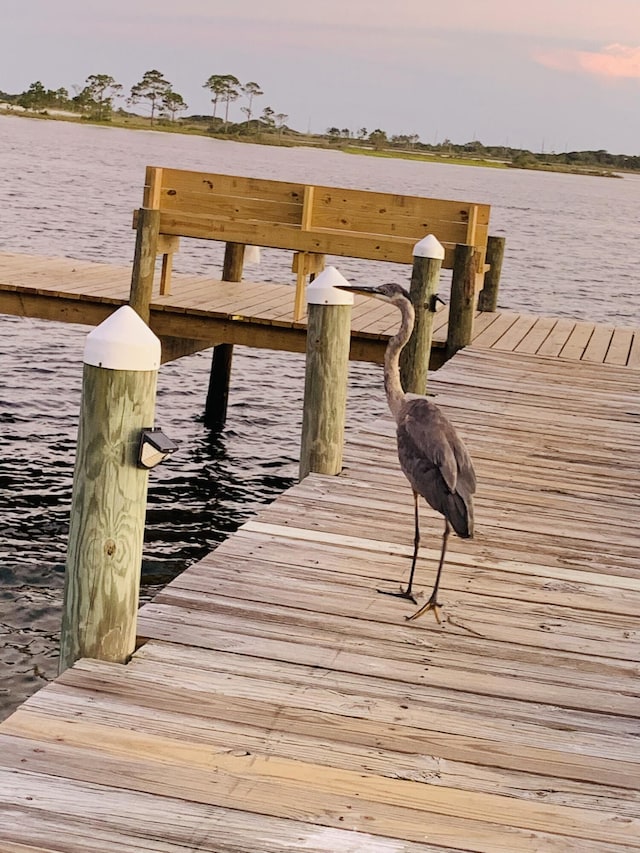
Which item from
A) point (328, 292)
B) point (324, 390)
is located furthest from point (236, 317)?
point (328, 292)

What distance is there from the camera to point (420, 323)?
33.4 feet

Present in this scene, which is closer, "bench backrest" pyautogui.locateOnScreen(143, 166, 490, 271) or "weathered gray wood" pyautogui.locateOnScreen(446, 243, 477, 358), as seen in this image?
"weathered gray wood" pyautogui.locateOnScreen(446, 243, 477, 358)

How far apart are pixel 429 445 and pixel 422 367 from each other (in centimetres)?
482

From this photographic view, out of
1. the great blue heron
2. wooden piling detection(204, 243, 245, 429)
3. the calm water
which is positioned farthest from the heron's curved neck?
wooden piling detection(204, 243, 245, 429)

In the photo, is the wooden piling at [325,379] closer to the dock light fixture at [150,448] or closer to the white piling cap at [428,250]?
the white piling cap at [428,250]

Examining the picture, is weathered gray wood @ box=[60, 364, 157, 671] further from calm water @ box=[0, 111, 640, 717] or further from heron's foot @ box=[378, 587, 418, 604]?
calm water @ box=[0, 111, 640, 717]

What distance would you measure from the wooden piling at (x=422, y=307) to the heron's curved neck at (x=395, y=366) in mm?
3323

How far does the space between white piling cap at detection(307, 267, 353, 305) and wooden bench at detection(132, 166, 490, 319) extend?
13.5 ft

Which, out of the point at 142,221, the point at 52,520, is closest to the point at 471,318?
the point at 142,221

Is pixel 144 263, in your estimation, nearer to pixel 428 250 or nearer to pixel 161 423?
pixel 428 250

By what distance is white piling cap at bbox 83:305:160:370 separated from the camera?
4.16 m

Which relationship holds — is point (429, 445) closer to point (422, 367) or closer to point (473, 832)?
point (473, 832)

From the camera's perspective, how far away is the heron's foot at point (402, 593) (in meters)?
5.38

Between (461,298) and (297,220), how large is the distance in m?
1.92
